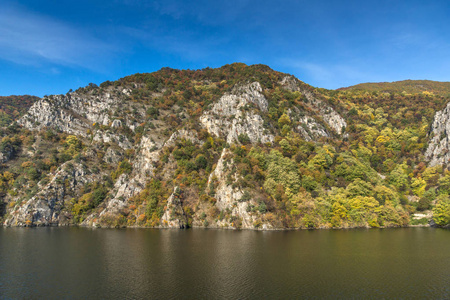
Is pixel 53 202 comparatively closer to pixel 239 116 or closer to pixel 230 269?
pixel 239 116

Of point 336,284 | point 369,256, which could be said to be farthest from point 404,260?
point 336,284

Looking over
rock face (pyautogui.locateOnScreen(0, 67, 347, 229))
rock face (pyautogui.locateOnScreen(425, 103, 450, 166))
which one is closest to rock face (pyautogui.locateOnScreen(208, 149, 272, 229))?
rock face (pyautogui.locateOnScreen(0, 67, 347, 229))

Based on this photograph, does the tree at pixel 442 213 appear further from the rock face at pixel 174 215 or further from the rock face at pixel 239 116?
the rock face at pixel 174 215

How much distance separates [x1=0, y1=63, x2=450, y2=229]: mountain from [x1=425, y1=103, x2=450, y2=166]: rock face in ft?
3.16

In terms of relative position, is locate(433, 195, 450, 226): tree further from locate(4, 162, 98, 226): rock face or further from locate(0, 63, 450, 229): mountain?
locate(4, 162, 98, 226): rock face

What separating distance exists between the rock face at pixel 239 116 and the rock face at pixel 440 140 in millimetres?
75685

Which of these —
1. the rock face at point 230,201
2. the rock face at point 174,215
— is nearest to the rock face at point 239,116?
the rock face at point 230,201

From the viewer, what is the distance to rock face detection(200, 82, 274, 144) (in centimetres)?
12619

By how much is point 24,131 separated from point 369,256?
170267 millimetres

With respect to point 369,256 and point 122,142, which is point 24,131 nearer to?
point 122,142

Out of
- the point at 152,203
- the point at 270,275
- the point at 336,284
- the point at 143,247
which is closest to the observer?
the point at 336,284

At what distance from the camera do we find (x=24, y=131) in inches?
5512

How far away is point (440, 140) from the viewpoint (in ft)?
390

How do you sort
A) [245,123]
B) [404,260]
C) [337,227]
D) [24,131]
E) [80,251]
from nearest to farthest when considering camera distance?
[404,260] < [80,251] < [337,227] < [245,123] < [24,131]
